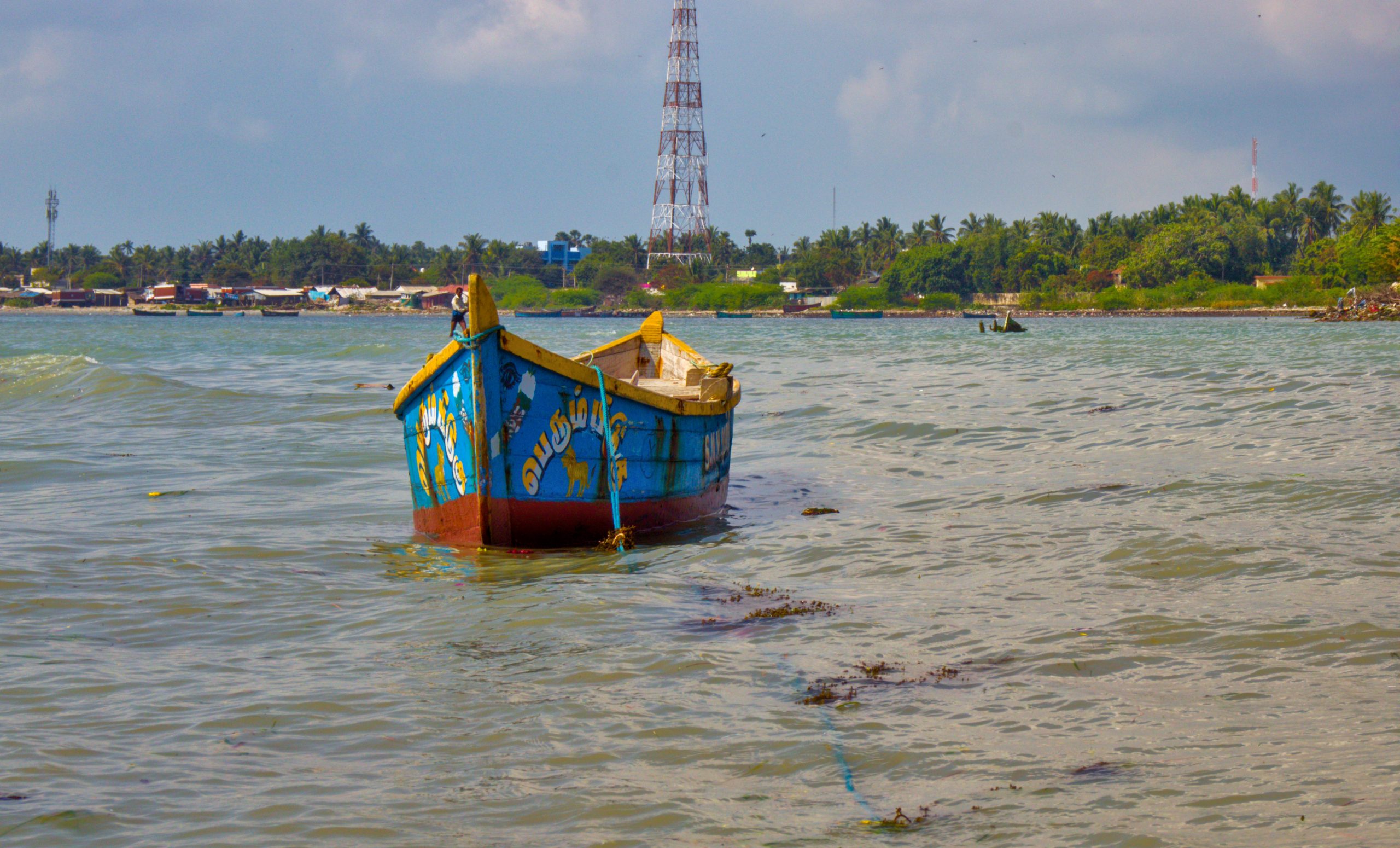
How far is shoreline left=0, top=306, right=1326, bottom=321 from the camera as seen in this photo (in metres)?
87.7

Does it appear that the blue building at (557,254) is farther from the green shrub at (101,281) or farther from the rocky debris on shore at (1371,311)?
the rocky debris on shore at (1371,311)

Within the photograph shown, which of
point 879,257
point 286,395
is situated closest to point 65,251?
point 879,257

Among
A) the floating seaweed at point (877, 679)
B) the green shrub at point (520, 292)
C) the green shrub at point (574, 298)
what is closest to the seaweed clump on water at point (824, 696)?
the floating seaweed at point (877, 679)

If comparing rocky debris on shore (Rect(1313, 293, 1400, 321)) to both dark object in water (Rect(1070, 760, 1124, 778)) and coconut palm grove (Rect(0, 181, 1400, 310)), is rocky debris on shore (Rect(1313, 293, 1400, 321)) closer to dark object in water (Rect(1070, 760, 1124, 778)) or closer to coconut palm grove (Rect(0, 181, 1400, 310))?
coconut palm grove (Rect(0, 181, 1400, 310))

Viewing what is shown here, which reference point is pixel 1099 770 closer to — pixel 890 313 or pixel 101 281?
pixel 890 313

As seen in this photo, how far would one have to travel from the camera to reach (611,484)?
8.19 meters

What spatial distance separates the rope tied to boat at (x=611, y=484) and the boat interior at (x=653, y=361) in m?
2.99

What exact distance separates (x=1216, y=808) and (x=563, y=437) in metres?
5.04

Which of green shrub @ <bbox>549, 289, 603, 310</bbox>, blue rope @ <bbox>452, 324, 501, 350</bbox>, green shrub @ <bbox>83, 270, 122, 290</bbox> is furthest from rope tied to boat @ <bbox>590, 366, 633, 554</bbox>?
green shrub @ <bbox>83, 270, 122, 290</bbox>

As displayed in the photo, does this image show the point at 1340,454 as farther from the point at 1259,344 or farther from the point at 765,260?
the point at 765,260

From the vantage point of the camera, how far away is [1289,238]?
352ft

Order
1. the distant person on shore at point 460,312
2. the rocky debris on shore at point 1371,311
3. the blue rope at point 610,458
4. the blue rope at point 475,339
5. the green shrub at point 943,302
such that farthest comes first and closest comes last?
the green shrub at point 943,302
the rocky debris on shore at point 1371,311
the blue rope at point 610,458
the distant person on shore at point 460,312
the blue rope at point 475,339

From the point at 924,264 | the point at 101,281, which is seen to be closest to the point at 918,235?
the point at 924,264

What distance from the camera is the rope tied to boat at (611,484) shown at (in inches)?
313
